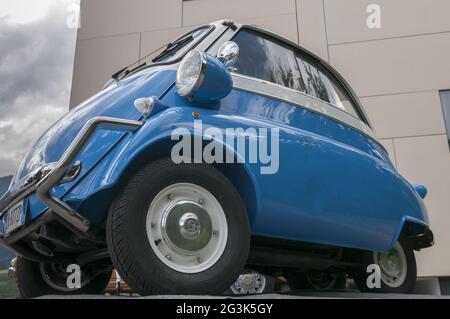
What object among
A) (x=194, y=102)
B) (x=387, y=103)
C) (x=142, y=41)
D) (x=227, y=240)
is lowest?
(x=227, y=240)

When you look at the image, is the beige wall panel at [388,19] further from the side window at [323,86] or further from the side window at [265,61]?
the side window at [265,61]

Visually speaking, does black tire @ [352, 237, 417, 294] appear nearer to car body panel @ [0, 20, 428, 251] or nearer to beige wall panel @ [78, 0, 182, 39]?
car body panel @ [0, 20, 428, 251]

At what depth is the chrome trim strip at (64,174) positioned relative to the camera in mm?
2117

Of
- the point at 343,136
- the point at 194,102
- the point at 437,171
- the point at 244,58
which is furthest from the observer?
the point at 437,171

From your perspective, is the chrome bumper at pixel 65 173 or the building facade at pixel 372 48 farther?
the building facade at pixel 372 48

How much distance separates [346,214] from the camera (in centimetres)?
295

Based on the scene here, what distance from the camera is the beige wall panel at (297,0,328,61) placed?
24.9 feet

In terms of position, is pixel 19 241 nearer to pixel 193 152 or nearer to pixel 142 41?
pixel 193 152

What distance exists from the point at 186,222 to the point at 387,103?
18.5 feet

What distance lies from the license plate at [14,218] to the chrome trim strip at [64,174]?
0.34 m

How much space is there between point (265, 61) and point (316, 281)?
6.79 ft

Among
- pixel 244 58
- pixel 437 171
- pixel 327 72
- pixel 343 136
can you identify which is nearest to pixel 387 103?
pixel 437 171

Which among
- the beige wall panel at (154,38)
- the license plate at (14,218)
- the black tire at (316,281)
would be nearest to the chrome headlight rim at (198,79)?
the license plate at (14,218)

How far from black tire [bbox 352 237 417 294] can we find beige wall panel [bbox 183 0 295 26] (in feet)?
16.6
